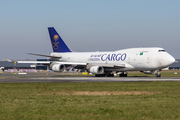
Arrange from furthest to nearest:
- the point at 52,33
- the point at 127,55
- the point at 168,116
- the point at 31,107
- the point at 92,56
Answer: the point at 52,33, the point at 92,56, the point at 127,55, the point at 31,107, the point at 168,116

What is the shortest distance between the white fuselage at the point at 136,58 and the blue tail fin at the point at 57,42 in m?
6.24

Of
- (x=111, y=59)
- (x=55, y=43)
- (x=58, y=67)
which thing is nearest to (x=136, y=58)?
(x=111, y=59)

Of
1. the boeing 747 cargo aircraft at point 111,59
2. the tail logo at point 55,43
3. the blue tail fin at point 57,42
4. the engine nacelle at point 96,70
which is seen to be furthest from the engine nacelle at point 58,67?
the tail logo at point 55,43

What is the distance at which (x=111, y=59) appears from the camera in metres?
58.0

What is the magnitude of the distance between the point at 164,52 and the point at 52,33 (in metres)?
26.4

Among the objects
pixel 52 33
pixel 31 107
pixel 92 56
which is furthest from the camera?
pixel 52 33

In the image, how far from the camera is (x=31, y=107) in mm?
15359

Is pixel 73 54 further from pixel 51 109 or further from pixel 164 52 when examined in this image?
pixel 51 109

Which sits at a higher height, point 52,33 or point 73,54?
point 52,33

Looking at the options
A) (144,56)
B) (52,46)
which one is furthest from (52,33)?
(144,56)

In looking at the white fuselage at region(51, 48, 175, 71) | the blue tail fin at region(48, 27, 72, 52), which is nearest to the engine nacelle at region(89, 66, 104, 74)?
the white fuselage at region(51, 48, 175, 71)

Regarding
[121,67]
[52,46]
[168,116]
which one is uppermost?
[52,46]

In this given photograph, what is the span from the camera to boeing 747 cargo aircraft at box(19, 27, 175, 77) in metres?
52.1

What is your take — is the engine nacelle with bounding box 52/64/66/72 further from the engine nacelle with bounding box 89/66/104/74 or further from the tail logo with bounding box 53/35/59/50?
the tail logo with bounding box 53/35/59/50
